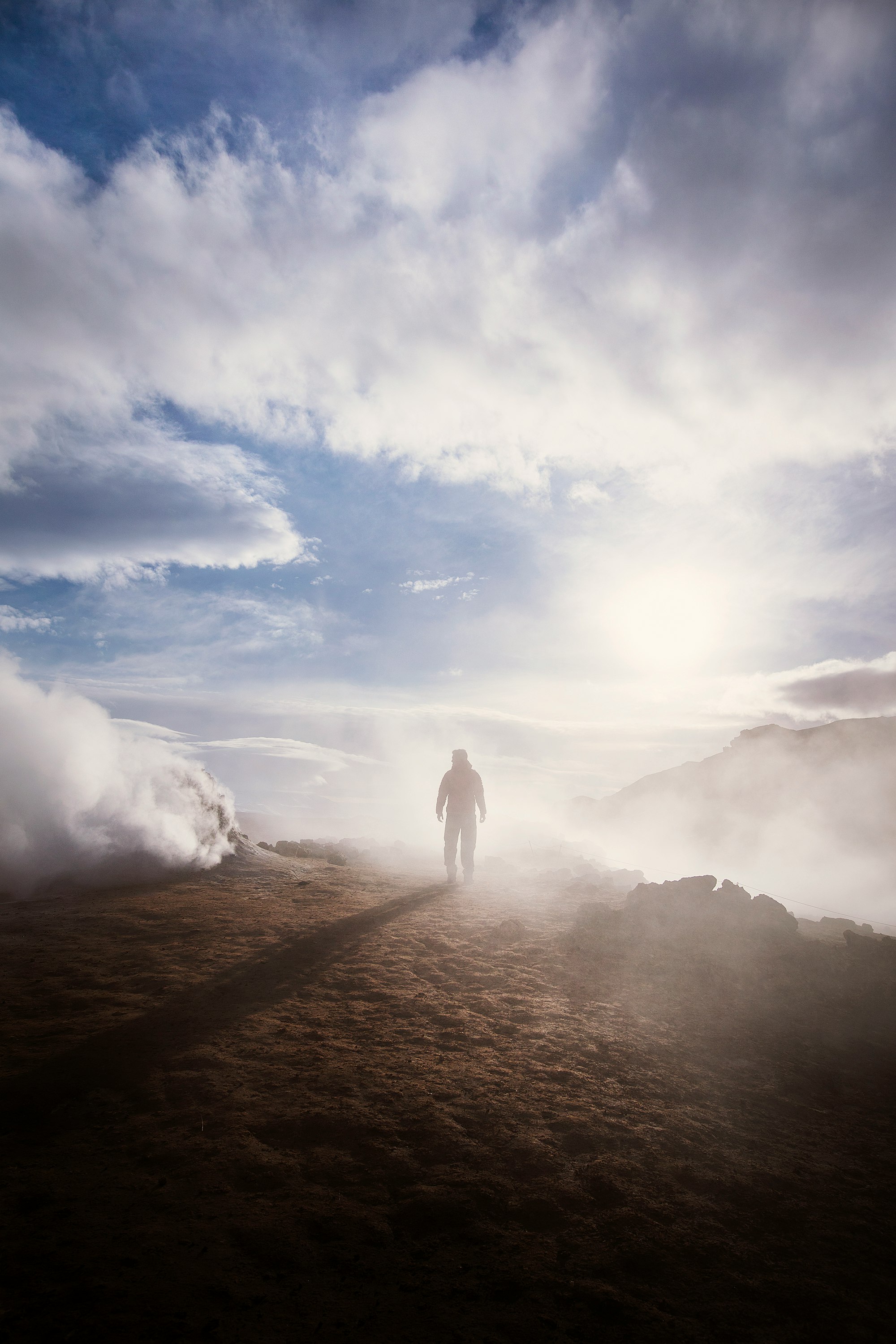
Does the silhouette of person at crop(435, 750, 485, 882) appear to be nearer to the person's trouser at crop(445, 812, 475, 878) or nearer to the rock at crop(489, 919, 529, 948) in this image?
the person's trouser at crop(445, 812, 475, 878)

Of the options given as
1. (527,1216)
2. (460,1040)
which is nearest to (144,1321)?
(527,1216)

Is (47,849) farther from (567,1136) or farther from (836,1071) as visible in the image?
(836,1071)

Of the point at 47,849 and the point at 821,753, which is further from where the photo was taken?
the point at 821,753

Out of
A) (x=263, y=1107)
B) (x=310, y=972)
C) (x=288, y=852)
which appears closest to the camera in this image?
(x=263, y=1107)

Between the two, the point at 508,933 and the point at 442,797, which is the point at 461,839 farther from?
the point at 508,933

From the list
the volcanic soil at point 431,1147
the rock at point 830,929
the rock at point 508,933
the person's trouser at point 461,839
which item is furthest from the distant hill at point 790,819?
the volcanic soil at point 431,1147

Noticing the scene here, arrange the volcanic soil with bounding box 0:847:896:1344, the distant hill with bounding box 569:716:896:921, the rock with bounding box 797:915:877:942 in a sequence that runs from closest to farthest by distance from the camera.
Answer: the volcanic soil with bounding box 0:847:896:1344
the rock with bounding box 797:915:877:942
the distant hill with bounding box 569:716:896:921

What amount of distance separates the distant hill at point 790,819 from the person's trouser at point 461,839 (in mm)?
38979

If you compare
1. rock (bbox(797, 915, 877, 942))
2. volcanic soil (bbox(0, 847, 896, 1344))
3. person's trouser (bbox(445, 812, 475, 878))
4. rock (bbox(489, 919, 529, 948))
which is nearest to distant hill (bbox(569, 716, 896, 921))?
rock (bbox(797, 915, 877, 942))

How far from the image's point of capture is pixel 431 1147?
11.4 feet

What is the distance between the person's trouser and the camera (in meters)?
13.5

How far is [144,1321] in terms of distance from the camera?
83.7 inches

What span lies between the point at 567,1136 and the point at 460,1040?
1.55m

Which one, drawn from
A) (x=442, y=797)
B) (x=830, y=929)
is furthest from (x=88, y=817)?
(x=830, y=929)
